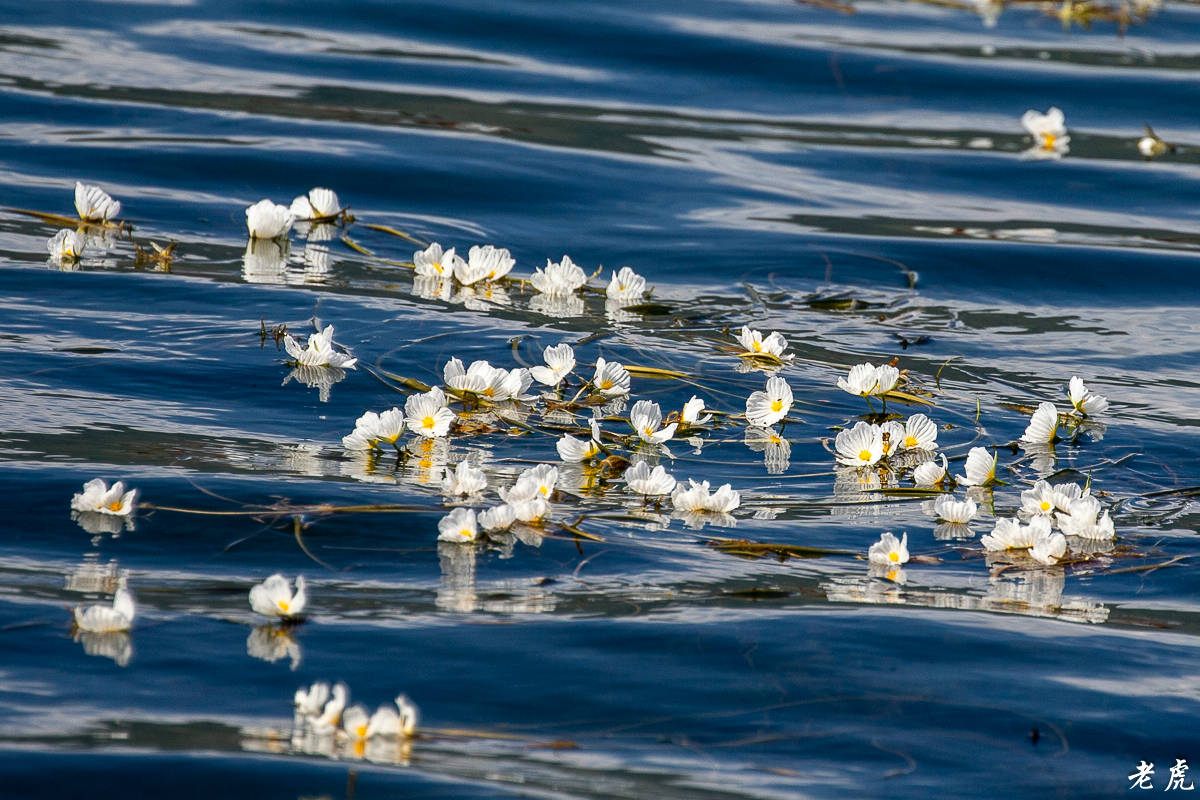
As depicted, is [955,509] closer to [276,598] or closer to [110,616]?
[276,598]

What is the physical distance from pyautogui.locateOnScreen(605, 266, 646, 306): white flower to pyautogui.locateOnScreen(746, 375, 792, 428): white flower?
3.03 feet

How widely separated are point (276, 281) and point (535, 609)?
6.44ft

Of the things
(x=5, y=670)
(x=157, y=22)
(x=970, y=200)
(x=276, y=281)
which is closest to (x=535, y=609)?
(x=5, y=670)

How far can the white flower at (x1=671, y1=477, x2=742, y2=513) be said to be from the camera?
2539 millimetres

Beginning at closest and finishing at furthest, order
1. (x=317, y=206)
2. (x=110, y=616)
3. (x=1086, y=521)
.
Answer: (x=110, y=616)
(x=1086, y=521)
(x=317, y=206)

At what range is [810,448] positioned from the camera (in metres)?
2.98

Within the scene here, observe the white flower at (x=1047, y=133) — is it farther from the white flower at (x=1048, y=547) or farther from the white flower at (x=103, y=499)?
the white flower at (x=103, y=499)

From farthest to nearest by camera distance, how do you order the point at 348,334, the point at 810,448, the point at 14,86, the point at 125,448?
the point at 14,86 < the point at 348,334 < the point at 810,448 < the point at 125,448

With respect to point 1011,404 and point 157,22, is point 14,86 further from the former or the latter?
point 1011,404

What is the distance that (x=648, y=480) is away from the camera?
257cm

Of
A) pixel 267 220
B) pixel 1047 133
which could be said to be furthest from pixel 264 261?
pixel 1047 133

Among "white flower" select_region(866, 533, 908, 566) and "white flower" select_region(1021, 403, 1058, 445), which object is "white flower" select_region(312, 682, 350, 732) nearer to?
"white flower" select_region(866, 533, 908, 566)

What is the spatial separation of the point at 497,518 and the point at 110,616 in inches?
26.8

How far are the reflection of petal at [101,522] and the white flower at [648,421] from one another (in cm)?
107
